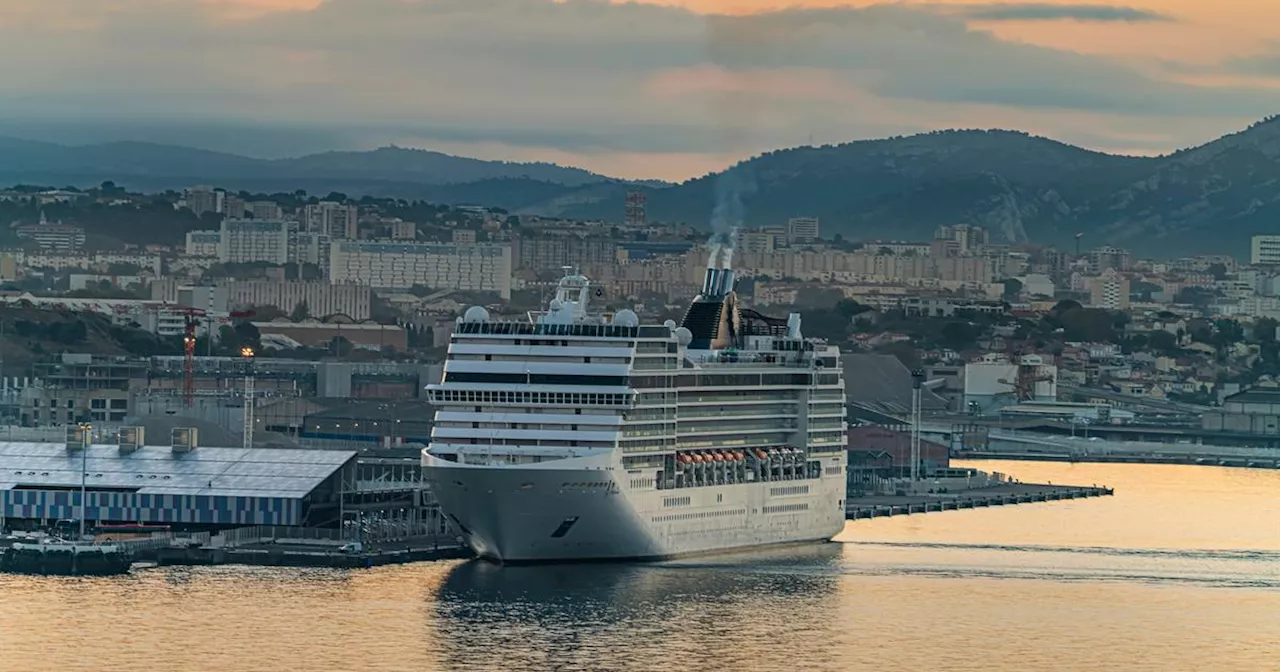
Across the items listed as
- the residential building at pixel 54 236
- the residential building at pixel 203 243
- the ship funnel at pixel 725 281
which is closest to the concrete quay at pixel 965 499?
the ship funnel at pixel 725 281

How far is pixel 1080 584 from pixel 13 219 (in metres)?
120

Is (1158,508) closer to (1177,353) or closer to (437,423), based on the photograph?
(437,423)

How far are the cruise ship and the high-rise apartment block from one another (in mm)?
117218

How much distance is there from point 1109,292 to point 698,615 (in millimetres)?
132015

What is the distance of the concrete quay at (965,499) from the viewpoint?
66.2 metres

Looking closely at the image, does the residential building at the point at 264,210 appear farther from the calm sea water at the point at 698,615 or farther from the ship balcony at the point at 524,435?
the ship balcony at the point at 524,435

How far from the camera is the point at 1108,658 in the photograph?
43.5 meters

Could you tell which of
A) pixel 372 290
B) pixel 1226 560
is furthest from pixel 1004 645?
pixel 372 290

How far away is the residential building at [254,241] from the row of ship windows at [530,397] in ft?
357

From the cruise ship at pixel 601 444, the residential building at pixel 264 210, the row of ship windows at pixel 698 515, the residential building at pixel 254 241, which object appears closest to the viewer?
the cruise ship at pixel 601 444

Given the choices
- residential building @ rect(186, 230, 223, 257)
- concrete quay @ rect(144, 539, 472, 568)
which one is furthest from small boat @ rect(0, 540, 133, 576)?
residential building @ rect(186, 230, 223, 257)

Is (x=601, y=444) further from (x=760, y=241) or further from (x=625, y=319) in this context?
(x=760, y=241)

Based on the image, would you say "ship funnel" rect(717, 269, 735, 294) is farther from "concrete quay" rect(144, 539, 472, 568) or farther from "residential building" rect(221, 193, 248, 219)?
"residential building" rect(221, 193, 248, 219)

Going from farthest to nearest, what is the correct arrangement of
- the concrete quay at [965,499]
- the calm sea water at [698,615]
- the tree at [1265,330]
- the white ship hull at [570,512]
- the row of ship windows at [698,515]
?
1. the tree at [1265,330]
2. the concrete quay at [965,499]
3. the row of ship windows at [698,515]
4. the white ship hull at [570,512]
5. the calm sea water at [698,615]
